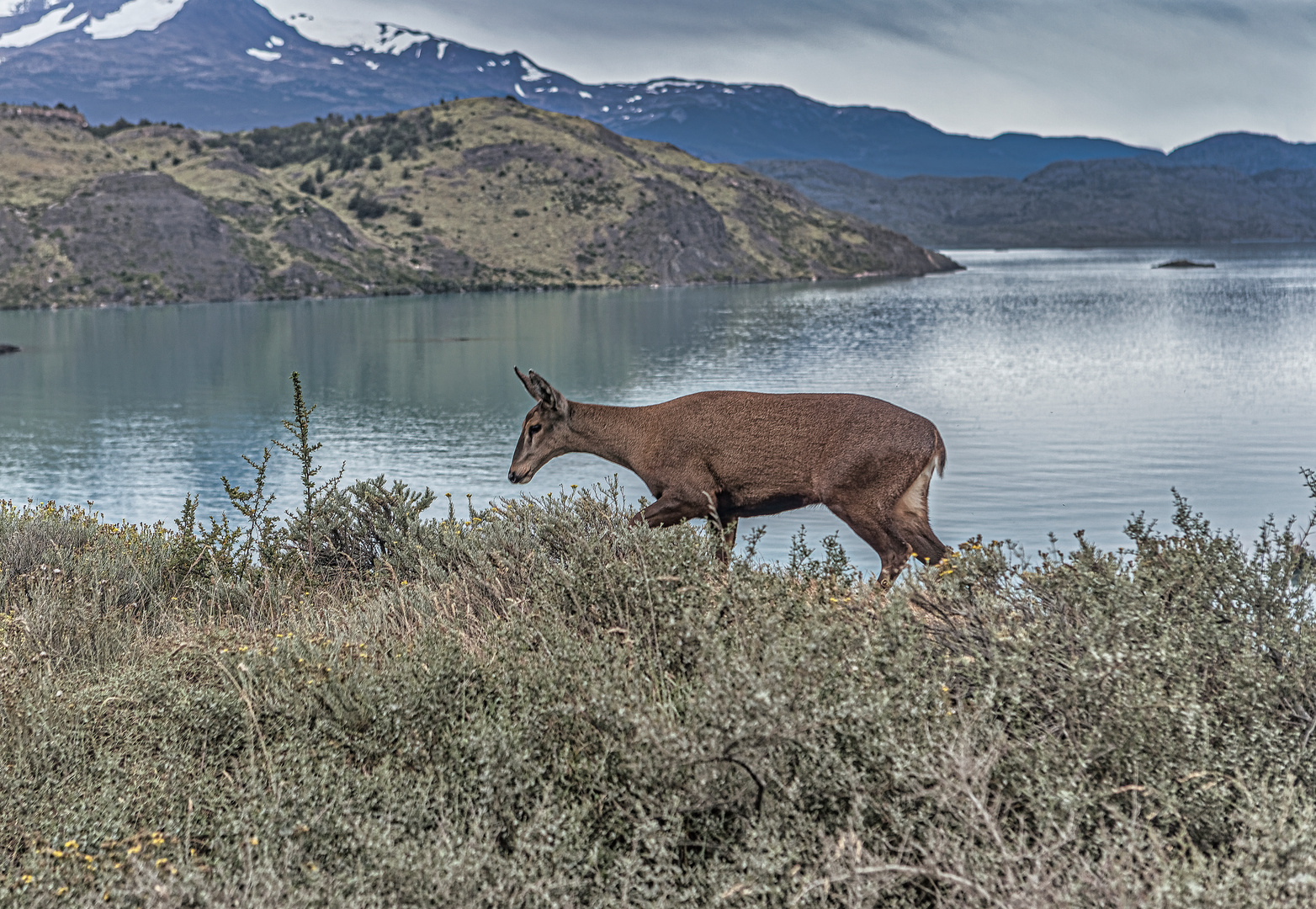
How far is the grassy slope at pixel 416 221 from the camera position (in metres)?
98.8

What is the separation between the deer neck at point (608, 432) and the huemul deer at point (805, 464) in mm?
276

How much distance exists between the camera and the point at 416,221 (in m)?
125

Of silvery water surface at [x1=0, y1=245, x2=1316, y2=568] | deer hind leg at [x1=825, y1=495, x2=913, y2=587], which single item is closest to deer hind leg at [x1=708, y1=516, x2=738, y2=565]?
deer hind leg at [x1=825, y1=495, x2=913, y2=587]

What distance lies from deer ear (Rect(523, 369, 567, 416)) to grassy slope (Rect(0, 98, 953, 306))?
9470cm

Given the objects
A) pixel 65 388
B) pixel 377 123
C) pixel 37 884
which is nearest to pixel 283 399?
pixel 65 388

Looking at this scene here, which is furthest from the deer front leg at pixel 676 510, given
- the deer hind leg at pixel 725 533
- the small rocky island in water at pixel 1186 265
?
the small rocky island in water at pixel 1186 265

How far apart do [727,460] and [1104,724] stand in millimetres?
3871

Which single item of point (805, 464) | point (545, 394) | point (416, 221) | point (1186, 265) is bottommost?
point (805, 464)

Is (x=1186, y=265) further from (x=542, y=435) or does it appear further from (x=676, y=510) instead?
(x=676, y=510)

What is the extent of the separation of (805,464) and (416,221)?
123 m

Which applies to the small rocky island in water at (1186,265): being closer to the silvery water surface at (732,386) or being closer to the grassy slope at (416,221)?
the grassy slope at (416,221)

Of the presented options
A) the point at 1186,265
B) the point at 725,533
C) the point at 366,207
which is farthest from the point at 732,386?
the point at 1186,265

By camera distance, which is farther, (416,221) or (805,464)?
(416,221)

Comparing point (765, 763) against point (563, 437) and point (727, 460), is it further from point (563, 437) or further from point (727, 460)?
point (563, 437)
